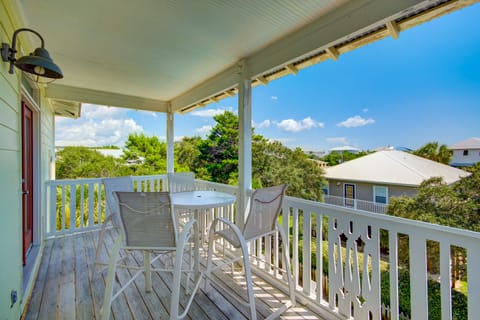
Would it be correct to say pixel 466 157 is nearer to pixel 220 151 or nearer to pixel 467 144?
pixel 467 144

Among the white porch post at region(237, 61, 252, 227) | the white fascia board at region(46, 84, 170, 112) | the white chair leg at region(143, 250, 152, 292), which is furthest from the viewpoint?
the white fascia board at region(46, 84, 170, 112)

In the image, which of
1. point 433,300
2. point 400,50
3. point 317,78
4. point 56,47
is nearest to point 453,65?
point 400,50

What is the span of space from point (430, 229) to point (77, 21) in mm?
3587

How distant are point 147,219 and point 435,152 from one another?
5.89 metres

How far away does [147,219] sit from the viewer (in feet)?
5.99

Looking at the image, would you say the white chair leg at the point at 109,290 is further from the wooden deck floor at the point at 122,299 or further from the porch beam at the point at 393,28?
the porch beam at the point at 393,28

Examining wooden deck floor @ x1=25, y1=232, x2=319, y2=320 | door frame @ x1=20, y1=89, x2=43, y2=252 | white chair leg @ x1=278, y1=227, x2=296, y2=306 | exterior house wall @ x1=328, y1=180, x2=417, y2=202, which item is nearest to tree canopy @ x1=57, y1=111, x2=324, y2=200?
exterior house wall @ x1=328, y1=180, x2=417, y2=202

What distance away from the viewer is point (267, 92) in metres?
17.0

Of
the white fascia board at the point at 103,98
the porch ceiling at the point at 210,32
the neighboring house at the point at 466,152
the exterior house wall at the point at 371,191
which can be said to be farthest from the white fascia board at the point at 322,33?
the exterior house wall at the point at 371,191

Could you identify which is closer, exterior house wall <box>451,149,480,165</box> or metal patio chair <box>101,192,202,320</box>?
metal patio chair <box>101,192,202,320</box>

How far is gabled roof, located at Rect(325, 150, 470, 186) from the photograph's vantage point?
185 inches

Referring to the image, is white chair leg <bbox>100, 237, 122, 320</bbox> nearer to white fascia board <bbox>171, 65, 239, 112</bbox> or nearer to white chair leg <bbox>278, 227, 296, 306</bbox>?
white chair leg <bbox>278, 227, 296, 306</bbox>

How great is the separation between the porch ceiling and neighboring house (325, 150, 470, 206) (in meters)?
3.39

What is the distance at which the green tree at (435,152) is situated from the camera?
181 inches
